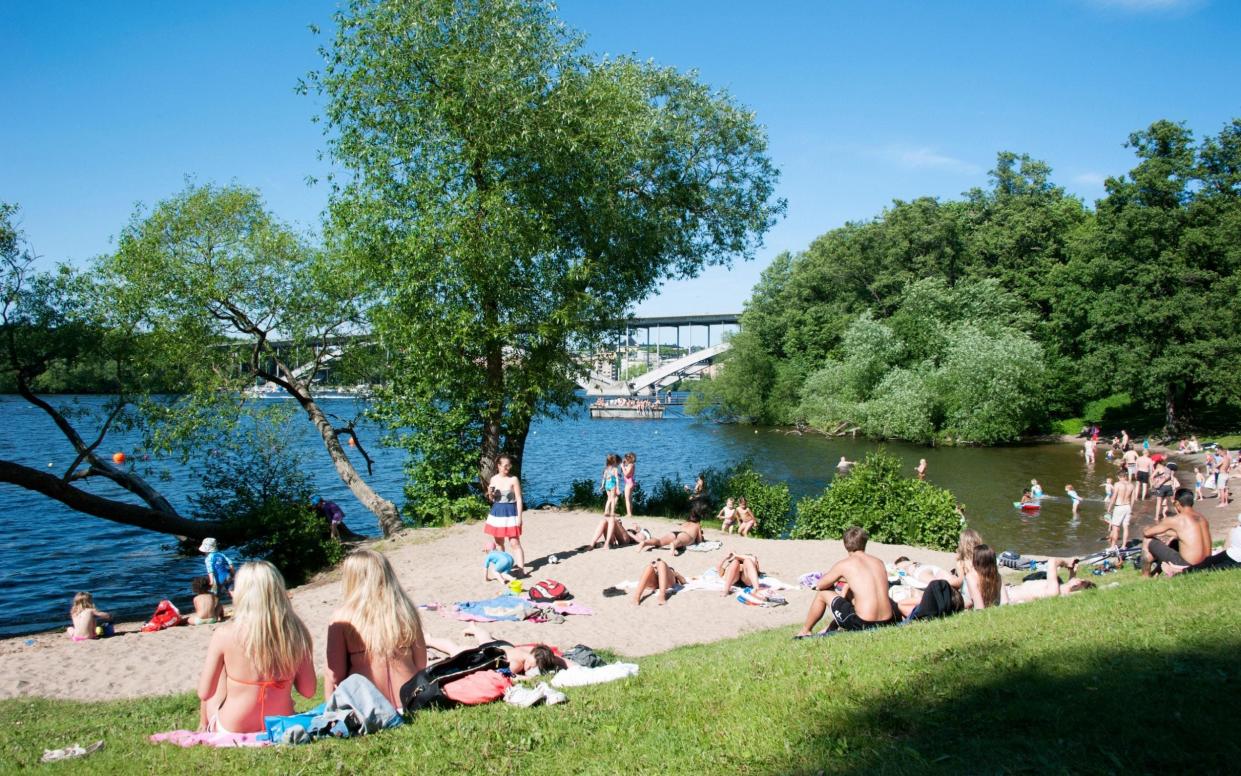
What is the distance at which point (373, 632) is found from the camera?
5898 mm

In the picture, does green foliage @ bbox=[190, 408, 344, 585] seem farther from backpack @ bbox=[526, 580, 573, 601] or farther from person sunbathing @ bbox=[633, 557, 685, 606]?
person sunbathing @ bbox=[633, 557, 685, 606]

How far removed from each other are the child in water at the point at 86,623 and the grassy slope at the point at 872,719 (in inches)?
237

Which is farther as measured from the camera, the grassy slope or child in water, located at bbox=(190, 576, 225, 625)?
child in water, located at bbox=(190, 576, 225, 625)

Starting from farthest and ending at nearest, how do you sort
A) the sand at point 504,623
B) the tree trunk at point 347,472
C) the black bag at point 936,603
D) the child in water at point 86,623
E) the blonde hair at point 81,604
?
the tree trunk at point 347,472 < the blonde hair at point 81,604 < the child in water at point 86,623 < the sand at point 504,623 < the black bag at point 936,603

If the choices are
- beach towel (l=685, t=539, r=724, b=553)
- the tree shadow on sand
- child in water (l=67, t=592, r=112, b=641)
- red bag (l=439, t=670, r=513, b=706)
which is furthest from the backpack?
the tree shadow on sand

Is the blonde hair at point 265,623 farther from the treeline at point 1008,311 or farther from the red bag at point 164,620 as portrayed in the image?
the treeline at point 1008,311

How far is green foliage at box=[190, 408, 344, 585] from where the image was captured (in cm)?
1686

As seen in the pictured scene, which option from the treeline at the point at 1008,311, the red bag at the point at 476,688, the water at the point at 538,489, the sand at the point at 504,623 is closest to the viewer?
the red bag at the point at 476,688

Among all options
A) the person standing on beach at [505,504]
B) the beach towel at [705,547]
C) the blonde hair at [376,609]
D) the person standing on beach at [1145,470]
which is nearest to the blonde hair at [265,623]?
the blonde hair at [376,609]

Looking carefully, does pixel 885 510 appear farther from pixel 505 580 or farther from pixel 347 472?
pixel 347 472

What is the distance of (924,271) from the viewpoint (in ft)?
185

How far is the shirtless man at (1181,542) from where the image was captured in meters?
9.95

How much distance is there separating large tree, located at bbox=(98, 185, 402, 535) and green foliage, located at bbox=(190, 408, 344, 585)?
3.78ft

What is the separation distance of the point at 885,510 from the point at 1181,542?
7291 millimetres
